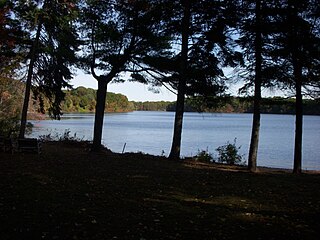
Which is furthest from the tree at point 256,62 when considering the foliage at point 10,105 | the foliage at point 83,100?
the foliage at point 83,100

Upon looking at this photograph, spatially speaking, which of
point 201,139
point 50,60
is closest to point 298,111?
point 50,60

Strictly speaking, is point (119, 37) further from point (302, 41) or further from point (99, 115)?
point (302, 41)

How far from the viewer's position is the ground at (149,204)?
491 centimetres

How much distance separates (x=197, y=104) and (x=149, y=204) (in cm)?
949

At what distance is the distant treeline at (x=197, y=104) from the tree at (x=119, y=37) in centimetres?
329

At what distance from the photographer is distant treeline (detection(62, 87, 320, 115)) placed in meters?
13.5

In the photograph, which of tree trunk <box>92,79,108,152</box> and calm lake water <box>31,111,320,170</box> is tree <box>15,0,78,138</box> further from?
calm lake water <box>31,111,320,170</box>

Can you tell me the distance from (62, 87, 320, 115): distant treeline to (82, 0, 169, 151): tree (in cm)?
329

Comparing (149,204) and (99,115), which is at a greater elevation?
(99,115)

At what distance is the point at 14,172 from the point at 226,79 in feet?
29.3

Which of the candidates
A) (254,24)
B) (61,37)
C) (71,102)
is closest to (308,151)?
(254,24)

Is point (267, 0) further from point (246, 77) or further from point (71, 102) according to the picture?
point (71, 102)

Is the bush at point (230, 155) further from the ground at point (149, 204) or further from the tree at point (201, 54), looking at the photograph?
the ground at point (149, 204)

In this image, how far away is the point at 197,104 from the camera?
1547 cm
